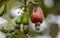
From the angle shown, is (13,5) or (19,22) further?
(13,5)

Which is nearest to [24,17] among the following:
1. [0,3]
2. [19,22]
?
[19,22]

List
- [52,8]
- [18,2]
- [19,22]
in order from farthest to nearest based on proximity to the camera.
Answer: [52,8], [18,2], [19,22]

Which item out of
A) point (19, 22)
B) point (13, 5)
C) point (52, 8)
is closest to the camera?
point (19, 22)

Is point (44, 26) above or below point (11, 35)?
below

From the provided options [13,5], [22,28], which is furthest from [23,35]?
[13,5]

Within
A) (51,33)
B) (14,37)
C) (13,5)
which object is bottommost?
(51,33)

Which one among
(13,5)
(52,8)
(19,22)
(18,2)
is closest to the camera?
(19,22)

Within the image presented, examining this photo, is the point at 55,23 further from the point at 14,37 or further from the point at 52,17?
the point at 14,37

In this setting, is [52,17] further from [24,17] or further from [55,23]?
[24,17]

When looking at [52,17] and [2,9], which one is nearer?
[2,9]
